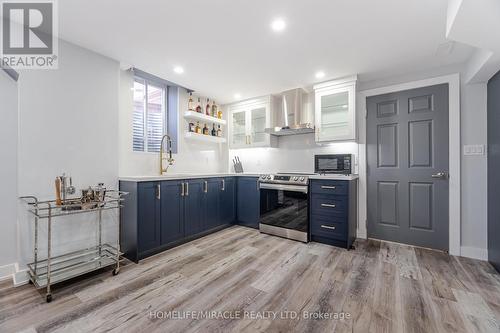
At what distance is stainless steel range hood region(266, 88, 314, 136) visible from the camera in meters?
3.41

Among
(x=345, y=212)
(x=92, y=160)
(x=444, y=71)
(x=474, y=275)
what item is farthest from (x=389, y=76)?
(x=92, y=160)

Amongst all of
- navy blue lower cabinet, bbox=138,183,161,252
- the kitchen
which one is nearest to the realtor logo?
the kitchen

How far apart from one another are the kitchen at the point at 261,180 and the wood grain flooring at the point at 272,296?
16 mm

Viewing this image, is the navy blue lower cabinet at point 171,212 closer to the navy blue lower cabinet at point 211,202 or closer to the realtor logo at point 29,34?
the navy blue lower cabinet at point 211,202

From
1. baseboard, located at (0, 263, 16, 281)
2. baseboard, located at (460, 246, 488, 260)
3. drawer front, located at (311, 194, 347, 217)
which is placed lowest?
baseboard, located at (460, 246, 488, 260)

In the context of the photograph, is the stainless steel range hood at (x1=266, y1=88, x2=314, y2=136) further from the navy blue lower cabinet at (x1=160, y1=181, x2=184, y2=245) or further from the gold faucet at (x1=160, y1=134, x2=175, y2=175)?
the navy blue lower cabinet at (x1=160, y1=181, x2=184, y2=245)

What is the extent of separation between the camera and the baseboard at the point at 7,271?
1904 mm

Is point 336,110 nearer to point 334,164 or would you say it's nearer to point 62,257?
point 334,164

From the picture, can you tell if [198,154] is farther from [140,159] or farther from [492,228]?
[492,228]

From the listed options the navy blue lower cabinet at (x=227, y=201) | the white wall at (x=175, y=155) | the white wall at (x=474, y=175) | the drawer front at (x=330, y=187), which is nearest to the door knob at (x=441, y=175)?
the white wall at (x=474, y=175)

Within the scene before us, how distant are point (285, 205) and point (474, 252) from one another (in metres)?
2.30

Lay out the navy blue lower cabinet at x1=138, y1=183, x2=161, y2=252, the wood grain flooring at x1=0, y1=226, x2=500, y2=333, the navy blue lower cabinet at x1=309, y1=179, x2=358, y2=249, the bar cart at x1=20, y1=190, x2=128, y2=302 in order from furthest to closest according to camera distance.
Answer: the navy blue lower cabinet at x1=309, y1=179, x2=358, y2=249 → the navy blue lower cabinet at x1=138, y1=183, x2=161, y2=252 → the bar cart at x1=20, y1=190, x2=128, y2=302 → the wood grain flooring at x1=0, y1=226, x2=500, y2=333

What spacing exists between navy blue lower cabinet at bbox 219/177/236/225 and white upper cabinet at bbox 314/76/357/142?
A: 166 centimetres

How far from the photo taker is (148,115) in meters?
3.26
